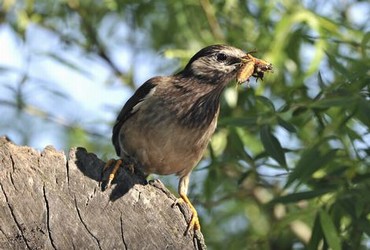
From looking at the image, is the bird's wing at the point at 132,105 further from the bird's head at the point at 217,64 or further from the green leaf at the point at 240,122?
the green leaf at the point at 240,122

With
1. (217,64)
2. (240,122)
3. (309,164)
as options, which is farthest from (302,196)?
(217,64)

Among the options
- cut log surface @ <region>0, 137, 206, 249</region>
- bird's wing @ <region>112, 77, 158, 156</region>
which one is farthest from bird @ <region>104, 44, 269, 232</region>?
cut log surface @ <region>0, 137, 206, 249</region>

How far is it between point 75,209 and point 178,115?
4.96 ft

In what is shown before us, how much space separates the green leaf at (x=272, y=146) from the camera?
4.72 m

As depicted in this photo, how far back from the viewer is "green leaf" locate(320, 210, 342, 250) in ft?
14.9

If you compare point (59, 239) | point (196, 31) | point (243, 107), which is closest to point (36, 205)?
point (59, 239)

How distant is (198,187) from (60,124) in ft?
3.99

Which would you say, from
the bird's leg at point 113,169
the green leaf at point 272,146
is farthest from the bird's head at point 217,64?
the bird's leg at point 113,169

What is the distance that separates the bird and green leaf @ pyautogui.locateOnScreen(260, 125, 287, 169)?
0.31m

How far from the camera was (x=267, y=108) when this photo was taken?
5.25 m

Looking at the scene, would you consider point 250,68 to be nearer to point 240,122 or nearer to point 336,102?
point 240,122

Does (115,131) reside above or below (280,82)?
above

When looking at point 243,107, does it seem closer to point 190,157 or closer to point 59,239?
point 190,157

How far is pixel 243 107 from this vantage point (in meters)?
5.96
